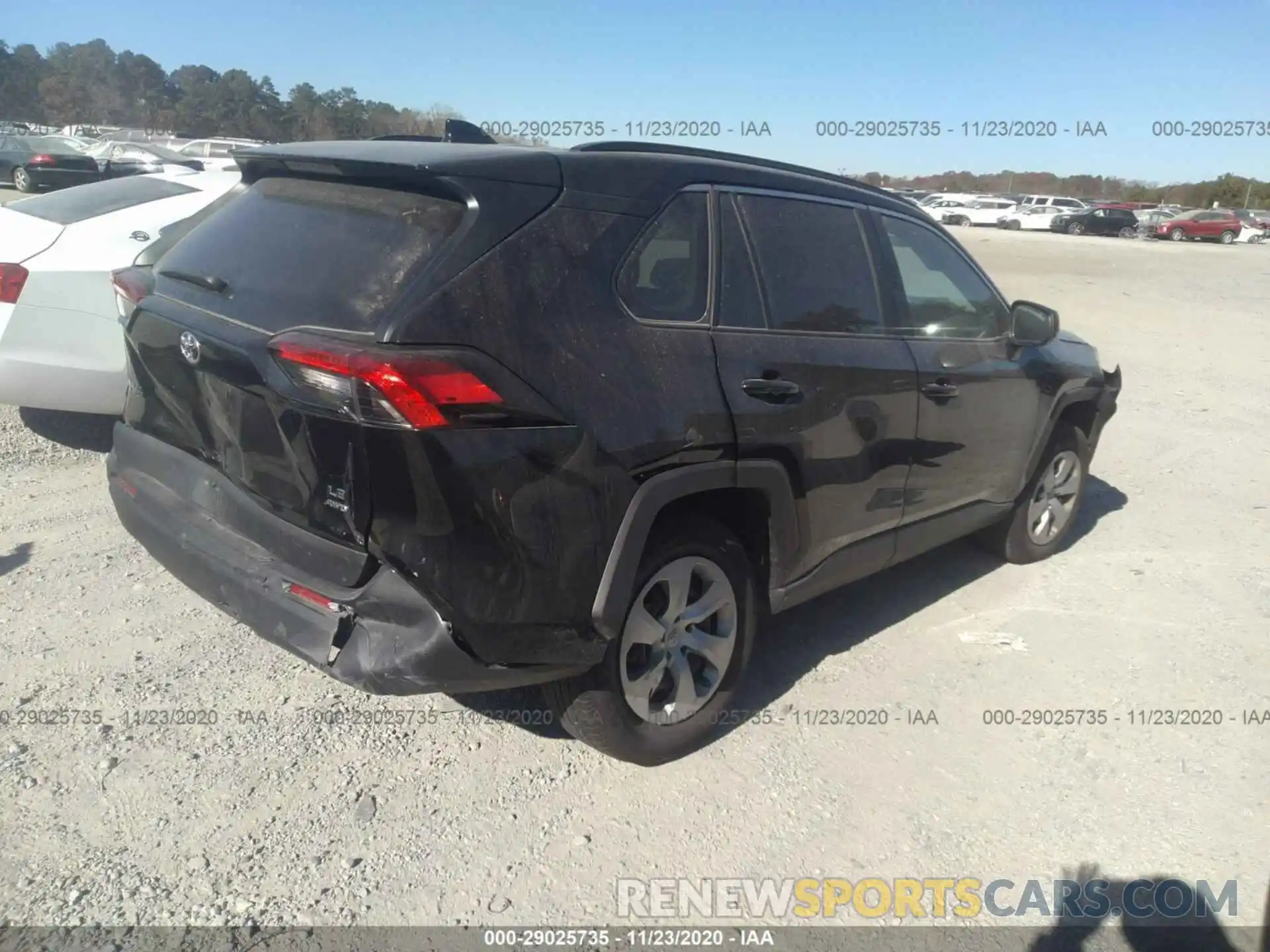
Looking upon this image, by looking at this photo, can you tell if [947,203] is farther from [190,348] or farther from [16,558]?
[190,348]

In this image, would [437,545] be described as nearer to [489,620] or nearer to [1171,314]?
[489,620]

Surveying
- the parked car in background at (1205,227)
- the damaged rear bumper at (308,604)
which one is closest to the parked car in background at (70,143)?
the damaged rear bumper at (308,604)

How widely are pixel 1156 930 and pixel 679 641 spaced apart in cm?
160

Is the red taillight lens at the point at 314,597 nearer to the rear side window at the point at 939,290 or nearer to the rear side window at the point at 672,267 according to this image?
the rear side window at the point at 672,267

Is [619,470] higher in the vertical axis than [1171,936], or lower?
higher

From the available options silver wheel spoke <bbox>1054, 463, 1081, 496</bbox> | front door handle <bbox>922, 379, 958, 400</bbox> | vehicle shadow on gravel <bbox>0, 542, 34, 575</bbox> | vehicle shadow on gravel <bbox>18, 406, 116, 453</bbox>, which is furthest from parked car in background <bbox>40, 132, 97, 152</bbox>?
front door handle <bbox>922, 379, 958, 400</bbox>

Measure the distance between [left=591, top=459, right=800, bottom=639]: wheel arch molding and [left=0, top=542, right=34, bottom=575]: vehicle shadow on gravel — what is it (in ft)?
9.73

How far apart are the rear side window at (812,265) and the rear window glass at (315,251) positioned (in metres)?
1.18

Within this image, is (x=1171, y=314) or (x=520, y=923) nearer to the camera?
(x=520, y=923)

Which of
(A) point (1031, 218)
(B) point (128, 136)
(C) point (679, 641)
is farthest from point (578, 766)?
(A) point (1031, 218)

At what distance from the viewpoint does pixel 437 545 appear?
97.2 inches

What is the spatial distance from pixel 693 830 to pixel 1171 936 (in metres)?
1.38

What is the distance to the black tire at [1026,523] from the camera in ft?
16.5

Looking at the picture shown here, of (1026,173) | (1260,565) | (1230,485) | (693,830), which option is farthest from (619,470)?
(1026,173)
